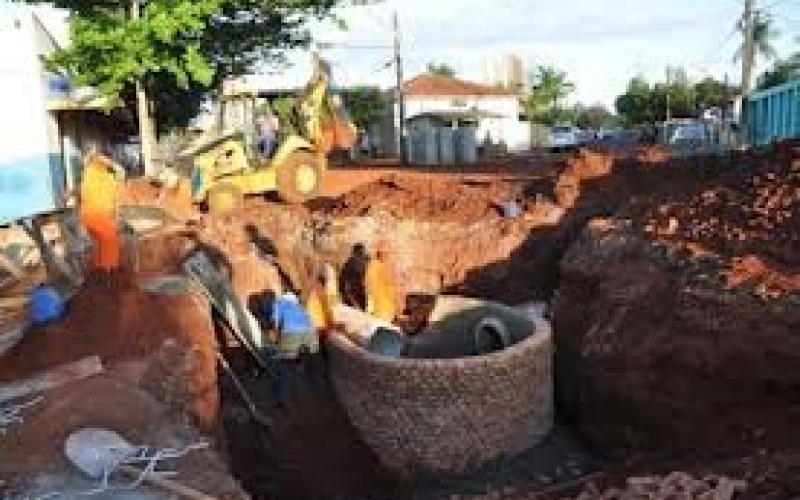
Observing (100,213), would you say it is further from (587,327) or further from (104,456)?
(587,327)

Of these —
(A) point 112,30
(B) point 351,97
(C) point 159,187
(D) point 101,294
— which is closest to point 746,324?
(D) point 101,294

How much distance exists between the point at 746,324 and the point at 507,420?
244 centimetres

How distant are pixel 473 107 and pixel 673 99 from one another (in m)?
16.5

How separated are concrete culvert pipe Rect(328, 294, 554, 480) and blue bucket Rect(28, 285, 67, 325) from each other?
3013 mm

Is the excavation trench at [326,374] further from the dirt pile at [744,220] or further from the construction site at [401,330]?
the dirt pile at [744,220]

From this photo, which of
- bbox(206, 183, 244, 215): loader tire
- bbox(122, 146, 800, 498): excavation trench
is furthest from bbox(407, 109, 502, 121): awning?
bbox(122, 146, 800, 498): excavation trench

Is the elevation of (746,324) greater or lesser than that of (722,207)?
lesser

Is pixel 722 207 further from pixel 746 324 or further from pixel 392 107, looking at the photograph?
pixel 392 107

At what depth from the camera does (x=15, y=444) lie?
689 centimetres

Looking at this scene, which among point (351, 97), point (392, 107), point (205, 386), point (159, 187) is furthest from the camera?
point (351, 97)

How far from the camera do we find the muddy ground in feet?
24.6

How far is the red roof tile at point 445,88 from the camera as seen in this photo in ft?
185

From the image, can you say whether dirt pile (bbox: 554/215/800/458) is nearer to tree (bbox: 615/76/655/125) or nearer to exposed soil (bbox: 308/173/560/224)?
exposed soil (bbox: 308/173/560/224)

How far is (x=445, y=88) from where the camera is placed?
57594 millimetres
